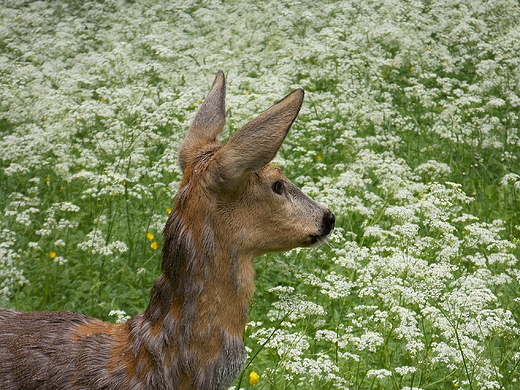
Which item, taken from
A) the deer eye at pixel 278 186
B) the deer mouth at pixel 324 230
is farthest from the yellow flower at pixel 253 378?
the deer eye at pixel 278 186

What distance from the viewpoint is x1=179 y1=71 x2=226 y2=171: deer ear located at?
381cm

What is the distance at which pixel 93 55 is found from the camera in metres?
8.81

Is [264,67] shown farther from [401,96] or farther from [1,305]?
[1,305]

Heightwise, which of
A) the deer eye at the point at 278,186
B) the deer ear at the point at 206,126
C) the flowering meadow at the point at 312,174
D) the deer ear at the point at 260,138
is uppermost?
the deer ear at the point at 260,138

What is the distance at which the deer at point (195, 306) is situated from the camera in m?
3.37

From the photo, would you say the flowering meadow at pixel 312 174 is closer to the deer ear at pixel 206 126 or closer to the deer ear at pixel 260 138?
the deer ear at pixel 206 126

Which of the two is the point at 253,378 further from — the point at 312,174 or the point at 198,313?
the point at 312,174

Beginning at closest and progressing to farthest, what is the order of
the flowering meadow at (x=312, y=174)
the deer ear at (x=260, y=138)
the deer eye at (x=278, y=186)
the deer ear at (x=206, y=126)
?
the deer ear at (x=260, y=138) < the deer eye at (x=278, y=186) < the deer ear at (x=206, y=126) < the flowering meadow at (x=312, y=174)

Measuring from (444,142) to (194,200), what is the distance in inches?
217

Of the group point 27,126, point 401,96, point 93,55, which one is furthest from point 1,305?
point 401,96

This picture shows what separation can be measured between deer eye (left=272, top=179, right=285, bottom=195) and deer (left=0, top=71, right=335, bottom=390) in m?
0.06

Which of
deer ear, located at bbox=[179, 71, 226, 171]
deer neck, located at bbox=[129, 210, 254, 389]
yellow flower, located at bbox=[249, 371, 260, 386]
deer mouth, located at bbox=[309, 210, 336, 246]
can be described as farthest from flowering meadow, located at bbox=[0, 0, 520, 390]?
deer ear, located at bbox=[179, 71, 226, 171]

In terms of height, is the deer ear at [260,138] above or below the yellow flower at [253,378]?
above

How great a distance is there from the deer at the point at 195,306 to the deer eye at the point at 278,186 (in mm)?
56
